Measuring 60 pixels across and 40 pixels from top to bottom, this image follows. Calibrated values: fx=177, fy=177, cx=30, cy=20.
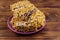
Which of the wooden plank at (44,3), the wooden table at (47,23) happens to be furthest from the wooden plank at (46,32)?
the wooden plank at (44,3)

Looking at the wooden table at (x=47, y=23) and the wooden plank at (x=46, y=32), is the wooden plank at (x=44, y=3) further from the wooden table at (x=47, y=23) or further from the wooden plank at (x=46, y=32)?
the wooden plank at (x=46, y=32)

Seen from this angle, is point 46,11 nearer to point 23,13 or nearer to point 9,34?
point 23,13

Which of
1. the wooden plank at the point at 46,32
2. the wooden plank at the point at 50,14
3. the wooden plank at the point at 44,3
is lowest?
the wooden plank at the point at 46,32

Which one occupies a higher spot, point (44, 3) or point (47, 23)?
point (44, 3)

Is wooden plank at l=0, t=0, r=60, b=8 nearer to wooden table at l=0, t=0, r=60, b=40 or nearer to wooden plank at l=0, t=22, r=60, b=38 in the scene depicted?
wooden table at l=0, t=0, r=60, b=40

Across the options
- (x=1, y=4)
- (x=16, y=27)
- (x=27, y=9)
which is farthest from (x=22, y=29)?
(x=1, y=4)

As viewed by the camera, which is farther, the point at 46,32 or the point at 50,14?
the point at 50,14

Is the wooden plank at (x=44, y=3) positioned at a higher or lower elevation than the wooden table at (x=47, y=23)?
higher

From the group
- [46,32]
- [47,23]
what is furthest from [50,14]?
[46,32]

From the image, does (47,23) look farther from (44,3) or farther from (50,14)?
(44,3)
